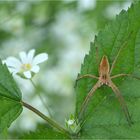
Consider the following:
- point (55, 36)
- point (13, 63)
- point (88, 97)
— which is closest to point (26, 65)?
point (13, 63)

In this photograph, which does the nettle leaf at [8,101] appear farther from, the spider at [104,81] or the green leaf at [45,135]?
the spider at [104,81]

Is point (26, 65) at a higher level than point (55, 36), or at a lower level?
lower

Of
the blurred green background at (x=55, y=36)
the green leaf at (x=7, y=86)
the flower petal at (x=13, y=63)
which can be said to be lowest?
the green leaf at (x=7, y=86)

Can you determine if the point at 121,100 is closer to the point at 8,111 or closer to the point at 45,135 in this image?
the point at 45,135

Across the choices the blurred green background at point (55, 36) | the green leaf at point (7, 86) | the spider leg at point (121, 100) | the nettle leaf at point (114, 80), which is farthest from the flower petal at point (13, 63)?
the blurred green background at point (55, 36)

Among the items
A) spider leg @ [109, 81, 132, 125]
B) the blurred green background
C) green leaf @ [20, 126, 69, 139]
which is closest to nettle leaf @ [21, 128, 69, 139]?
green leaf @ [20, 126, 69, 139]

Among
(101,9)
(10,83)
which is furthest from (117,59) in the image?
(101,9)
